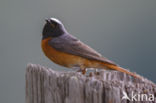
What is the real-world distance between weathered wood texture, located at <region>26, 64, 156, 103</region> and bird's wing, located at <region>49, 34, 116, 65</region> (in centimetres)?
120

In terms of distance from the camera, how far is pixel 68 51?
4.32 meters

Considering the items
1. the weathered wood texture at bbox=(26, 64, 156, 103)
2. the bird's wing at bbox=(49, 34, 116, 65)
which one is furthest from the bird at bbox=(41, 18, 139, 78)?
the weathered wood texture at bbox=(26, 64, 156, 103)

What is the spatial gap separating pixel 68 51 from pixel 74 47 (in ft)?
0.37

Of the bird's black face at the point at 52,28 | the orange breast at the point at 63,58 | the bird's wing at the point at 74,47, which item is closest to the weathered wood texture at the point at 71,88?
the orange breast at the point at 63,58

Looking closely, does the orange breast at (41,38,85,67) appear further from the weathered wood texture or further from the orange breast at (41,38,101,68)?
the weathered wood texture

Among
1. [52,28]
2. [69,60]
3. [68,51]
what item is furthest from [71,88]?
[52,28]

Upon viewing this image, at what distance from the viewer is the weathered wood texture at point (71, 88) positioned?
257 cm

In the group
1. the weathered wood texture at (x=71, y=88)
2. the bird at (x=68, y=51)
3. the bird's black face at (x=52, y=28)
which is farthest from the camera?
the bird's black face at (x=52, y=28)

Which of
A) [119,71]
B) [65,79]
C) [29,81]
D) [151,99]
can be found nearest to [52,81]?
[65,79]

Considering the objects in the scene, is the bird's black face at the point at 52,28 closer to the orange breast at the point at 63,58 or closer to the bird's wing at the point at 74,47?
the bird's wing at the point at 74,47

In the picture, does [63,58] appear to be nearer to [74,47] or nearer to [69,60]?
[69,60]

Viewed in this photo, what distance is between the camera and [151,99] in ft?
8.61

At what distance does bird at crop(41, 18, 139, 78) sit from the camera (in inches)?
163

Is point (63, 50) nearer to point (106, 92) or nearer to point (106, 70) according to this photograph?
point (106, 70)
